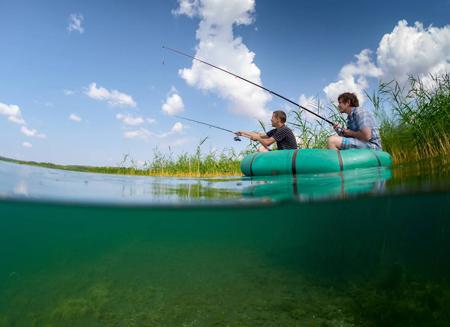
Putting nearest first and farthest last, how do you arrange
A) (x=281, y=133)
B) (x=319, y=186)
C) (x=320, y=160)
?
(x=319, y=186)
(x=320, y=160)
(x=281, y=133)

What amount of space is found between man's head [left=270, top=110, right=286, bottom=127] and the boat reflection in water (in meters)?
2.13

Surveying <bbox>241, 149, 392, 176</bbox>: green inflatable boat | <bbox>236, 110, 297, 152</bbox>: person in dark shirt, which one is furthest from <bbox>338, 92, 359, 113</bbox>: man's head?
<bbox>236, 110, 297, 152</bbox>: person in dark shirt

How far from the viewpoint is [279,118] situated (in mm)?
9219

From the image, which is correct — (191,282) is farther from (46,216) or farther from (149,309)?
(46,216)

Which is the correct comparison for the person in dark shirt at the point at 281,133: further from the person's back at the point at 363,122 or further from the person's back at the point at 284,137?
the person's back at the point at 363,122

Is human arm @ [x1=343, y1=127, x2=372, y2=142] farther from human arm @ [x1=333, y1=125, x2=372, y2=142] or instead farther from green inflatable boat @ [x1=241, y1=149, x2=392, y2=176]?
green inflatable boat @ [x1=241, y1=149, x2=392, y2=176]

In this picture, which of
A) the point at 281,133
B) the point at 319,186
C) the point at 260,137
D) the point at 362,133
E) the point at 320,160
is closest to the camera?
the point at 319,186

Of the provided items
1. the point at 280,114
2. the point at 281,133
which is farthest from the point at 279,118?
the point at 281,133

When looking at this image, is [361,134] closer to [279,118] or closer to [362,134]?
[362,134]

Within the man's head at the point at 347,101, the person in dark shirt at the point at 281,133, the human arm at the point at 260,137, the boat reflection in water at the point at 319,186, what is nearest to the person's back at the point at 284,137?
the person in dark shirt at the point at 281,133

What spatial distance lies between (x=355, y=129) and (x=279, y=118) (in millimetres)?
2038

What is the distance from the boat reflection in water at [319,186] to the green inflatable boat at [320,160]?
0.64 ft

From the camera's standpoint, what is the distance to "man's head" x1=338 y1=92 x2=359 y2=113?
7863 mm

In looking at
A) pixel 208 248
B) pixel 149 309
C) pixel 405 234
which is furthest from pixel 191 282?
pixel 405 234
